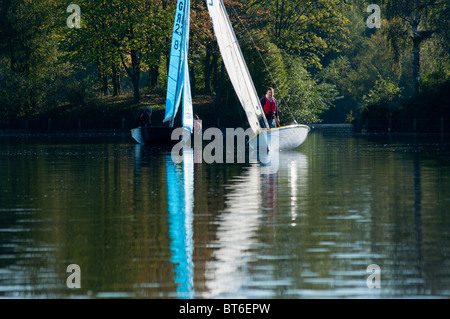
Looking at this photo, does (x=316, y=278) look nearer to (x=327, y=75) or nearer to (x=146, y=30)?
(x=146, y=30)

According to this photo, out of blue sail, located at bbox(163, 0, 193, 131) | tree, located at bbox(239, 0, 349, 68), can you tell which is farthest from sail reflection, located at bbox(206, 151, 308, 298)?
tree, located at bbox(239, 0, 349, 68)

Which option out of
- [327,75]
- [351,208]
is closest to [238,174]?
[351,208]

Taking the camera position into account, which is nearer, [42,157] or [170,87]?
[42,157]

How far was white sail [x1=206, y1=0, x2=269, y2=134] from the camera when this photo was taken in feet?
118

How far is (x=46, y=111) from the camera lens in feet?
250

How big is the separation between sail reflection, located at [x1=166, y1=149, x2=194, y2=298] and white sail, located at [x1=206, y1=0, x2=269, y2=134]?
9.17 metres

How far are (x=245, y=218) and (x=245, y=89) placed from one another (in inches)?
841

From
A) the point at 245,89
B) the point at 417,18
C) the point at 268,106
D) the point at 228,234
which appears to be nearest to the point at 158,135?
the point at 268,106

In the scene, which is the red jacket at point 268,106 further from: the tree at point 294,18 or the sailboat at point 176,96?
the tree at point 294,18

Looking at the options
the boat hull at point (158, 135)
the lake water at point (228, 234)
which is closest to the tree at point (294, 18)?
the boat hull at point (158, 135)

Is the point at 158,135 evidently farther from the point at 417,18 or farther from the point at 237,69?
the point at 417,18

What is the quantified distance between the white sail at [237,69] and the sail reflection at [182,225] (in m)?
9.17
